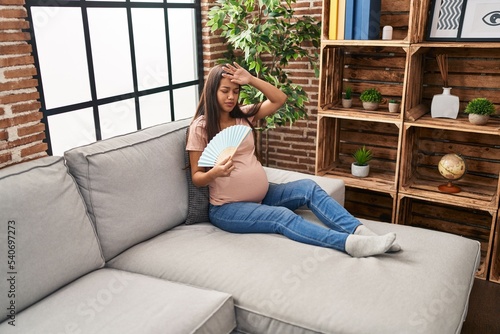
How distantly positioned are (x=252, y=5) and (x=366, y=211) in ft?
5.53

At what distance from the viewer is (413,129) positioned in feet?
10.0

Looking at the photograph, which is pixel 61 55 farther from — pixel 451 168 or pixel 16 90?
pixel 451 168

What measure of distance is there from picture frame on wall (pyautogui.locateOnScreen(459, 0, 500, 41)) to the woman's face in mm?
1388

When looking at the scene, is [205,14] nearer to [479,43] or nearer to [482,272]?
[479,43]

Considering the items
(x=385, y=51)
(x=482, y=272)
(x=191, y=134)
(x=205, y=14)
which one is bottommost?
(x=482, y=272)

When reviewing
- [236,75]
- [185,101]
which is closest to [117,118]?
[185,101]

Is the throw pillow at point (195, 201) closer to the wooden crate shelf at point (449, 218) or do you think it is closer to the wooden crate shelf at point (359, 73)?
the wooden crate shelf at point (359, 73)

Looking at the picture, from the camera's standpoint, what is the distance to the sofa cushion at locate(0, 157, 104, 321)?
1740mm

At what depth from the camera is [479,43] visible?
2.63 m

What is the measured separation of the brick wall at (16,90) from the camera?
86.3 inches

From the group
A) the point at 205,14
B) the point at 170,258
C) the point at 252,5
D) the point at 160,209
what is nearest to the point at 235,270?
the point at 170,258

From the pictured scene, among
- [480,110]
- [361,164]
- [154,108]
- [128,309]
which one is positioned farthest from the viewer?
[154,108]

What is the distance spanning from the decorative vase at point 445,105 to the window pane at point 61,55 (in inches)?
80.9

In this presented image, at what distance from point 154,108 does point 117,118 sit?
1.16 ft
